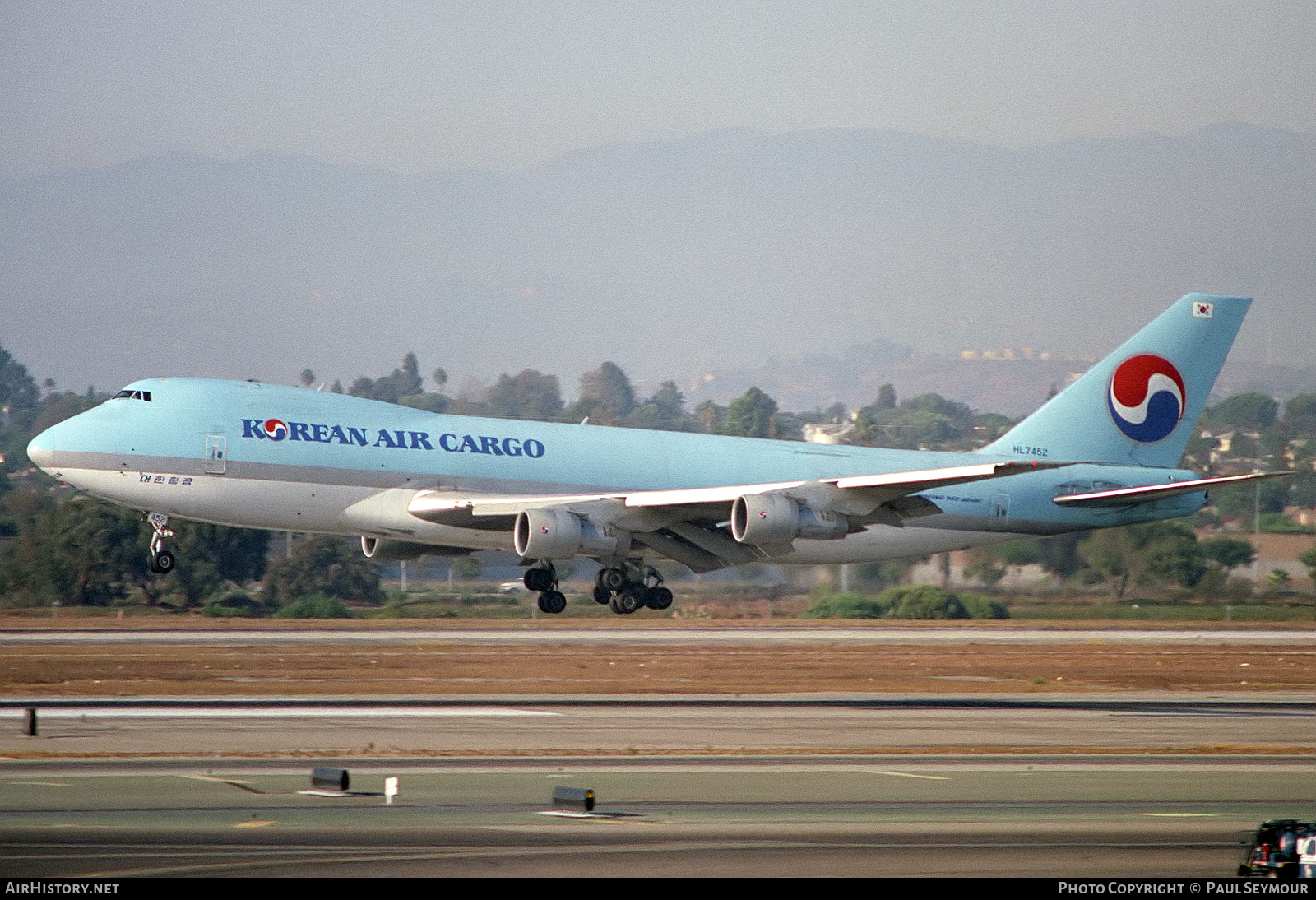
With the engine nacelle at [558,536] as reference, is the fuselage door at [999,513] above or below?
above

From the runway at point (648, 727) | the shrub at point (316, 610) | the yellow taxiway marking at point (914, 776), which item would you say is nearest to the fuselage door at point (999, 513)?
the runway at point (648, 727)

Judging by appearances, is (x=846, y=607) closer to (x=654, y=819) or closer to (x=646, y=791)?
(x=646, y=791)

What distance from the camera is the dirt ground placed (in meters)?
36.3

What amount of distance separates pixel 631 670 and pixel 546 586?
312cm

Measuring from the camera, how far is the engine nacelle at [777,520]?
36.7 m

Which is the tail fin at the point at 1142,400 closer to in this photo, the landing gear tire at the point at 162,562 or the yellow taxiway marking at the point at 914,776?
the landing gear tire at the point at 162,562

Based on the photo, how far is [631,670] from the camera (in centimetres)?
4041

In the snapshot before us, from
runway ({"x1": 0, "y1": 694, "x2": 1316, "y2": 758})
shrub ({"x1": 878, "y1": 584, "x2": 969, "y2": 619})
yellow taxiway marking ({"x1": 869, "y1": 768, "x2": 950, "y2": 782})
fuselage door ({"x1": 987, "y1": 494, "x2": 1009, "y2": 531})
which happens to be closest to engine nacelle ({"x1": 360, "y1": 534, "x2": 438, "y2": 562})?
runway ({"x1": 0, "y1": 694, "x2": 1316, "y2": 758})

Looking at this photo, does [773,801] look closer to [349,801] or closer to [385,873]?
[349,801]

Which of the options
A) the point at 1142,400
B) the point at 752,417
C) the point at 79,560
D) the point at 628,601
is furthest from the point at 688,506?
the point at 752,417

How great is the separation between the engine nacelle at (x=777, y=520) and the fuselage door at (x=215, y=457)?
11.9 metres

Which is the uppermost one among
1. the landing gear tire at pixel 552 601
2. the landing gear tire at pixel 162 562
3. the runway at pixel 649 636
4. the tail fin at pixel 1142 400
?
the tail fin at pixel 1142 400

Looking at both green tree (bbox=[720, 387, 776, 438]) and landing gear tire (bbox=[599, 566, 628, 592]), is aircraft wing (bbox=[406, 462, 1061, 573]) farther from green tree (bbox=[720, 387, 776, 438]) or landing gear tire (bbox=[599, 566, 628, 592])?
green tree (bbox=[720, 387, 776, 438])

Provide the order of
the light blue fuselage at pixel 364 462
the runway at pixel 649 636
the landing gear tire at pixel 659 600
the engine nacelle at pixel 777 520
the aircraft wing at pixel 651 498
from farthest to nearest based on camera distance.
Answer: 1. the runway at pixel 649 636
2. the landing gear tire at pixel 659 600
3. the light blue fuselage at pixel 364 462
4. the aircraft wing at pixel 651 498
5. the engine nacelle at pixel 777 520
